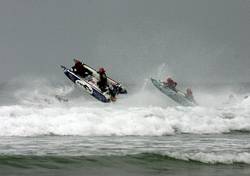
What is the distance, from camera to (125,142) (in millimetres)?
17938

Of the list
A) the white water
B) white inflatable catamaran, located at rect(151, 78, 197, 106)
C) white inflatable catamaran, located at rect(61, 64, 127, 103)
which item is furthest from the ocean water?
white inflatable catamaran, located at rect(61, 64, 127, 103)

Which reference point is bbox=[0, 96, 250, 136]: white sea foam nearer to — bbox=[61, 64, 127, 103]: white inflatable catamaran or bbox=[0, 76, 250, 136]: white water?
bbox=[0, 76, 250, 136]: white water

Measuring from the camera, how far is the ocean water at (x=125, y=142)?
46.1 feet

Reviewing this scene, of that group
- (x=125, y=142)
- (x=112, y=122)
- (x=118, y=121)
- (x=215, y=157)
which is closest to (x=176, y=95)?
(x=118, y=121)

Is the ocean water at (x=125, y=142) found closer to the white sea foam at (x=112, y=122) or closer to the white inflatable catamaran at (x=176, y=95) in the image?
the white sea foam at (x=112, y=122)

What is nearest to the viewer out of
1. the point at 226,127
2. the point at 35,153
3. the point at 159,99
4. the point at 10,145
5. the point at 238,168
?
the point at 238,168

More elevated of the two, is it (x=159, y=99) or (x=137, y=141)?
(x=159, y=99)

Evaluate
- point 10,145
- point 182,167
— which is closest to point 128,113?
point 10,145

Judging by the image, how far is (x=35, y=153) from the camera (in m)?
15.2

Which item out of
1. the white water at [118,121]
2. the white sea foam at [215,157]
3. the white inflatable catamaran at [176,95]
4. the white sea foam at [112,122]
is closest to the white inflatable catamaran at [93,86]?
the white water at [118,121]

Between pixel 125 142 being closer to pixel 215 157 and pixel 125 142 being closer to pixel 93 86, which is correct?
pixel 215 157

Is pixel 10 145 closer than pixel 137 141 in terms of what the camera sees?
Yes

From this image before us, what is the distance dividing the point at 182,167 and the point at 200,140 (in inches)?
178

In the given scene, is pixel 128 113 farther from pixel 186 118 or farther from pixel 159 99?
pixel 159 99
